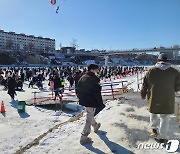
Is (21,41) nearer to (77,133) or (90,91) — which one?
(77,133)

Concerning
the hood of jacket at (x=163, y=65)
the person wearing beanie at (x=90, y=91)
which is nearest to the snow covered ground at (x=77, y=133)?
the person wearing beanie at (x=90, y=91)

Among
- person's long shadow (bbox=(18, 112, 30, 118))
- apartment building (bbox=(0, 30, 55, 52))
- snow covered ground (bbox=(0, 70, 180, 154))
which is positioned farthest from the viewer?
apartment building (bbox=(0, 30, 55, 52))

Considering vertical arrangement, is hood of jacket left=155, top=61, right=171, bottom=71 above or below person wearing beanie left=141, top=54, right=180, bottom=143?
above

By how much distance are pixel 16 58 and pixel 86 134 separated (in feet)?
391

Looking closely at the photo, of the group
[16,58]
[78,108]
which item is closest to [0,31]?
[16,58]

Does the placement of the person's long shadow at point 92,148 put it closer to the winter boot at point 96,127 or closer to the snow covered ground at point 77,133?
the snow covered ground at point 77,133

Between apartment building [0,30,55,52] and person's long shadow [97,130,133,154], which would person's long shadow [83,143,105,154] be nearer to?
person's long shadow [97,130,133,154]

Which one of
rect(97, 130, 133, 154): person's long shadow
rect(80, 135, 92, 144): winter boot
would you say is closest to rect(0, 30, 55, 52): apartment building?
rect(97, 130, 133, 154): person's long shadow

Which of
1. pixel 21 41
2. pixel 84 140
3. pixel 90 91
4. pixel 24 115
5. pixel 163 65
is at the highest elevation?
pixel 21 41

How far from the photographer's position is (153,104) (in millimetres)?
5289

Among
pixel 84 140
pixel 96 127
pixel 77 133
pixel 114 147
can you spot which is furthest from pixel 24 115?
pixel 114 147

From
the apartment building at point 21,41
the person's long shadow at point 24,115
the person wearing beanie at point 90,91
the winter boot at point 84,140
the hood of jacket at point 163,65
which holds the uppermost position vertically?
the apartment building at point 21,41

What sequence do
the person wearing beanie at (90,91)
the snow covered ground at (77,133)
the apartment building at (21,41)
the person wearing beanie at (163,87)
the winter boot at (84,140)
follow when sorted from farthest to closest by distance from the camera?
1. the apartment building at (21,41)
2. the winter boot at (84,140)
3. the snow covered ground at (77,133)
4. the person wearing beanie at (90,91)
5. the person wearing beanie at (163,87)

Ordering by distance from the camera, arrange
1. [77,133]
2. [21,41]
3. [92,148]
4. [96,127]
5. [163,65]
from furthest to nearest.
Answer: [21,41] < [77,133] < [96,127] < [92,148] < [163,65]
